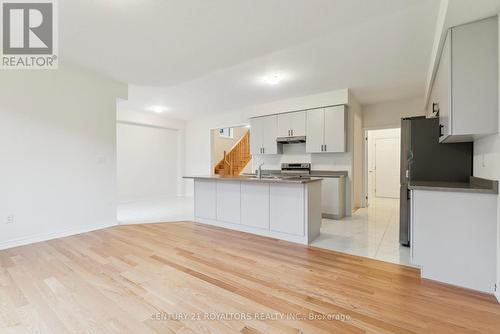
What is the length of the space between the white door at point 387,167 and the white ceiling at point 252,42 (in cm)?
305

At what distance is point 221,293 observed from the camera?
200 centimetres

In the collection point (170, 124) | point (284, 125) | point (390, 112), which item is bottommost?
point (284, 125)

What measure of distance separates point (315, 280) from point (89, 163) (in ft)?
12.9

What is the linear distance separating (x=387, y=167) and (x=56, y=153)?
828 centimetres

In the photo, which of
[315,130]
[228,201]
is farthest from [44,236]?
[315,130]

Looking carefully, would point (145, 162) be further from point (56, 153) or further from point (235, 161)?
point (56, 153)

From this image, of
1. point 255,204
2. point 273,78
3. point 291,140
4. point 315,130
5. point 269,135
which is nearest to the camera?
point 255,204

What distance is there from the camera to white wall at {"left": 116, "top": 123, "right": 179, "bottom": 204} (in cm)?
665

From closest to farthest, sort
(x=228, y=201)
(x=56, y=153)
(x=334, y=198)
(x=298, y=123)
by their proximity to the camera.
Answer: (x=56, y=153) → (x=228, y=201) → (x=334, y=198) → (x=298, y=123)

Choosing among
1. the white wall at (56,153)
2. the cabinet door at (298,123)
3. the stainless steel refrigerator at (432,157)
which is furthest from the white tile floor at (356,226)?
the cabinet door at (298,123)

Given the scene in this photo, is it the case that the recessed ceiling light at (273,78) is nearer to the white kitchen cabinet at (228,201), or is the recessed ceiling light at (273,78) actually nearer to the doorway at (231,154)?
the white kitchen cabinet at (228,201)

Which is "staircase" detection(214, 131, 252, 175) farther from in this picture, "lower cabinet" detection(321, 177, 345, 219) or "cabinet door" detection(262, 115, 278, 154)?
"lower cabinet" detection(321, 177, 345, 219)

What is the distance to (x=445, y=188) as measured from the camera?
7.00 ft

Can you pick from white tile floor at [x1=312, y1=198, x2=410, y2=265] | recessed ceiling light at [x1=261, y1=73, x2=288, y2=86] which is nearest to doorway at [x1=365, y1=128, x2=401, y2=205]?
white tile floor at [x1=312, y1=198, x2=410, y2=265]
